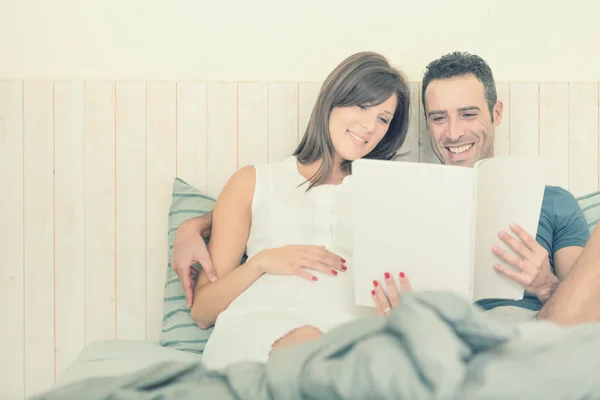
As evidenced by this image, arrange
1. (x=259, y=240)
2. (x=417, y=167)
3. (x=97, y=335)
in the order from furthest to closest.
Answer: (x=97, y=335) < (x=259, y=240) < (x=417, y=167)

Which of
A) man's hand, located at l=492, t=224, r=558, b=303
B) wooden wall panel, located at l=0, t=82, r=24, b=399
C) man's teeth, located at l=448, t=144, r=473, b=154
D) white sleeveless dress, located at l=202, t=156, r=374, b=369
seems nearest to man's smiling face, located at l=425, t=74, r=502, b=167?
man's teeth, located at l=448, t=144, r=473, b=154

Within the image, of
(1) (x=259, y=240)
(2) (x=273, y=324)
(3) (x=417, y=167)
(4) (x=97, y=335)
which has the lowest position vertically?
(4) (x=97, y=335)

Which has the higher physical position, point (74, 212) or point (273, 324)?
point (74, 212)

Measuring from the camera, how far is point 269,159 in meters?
2.17

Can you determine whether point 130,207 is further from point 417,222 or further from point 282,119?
point 417,222

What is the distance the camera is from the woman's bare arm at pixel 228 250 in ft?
5.62

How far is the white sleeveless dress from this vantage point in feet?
4.79

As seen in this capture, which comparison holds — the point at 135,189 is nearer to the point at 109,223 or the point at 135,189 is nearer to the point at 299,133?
the point at 109,223

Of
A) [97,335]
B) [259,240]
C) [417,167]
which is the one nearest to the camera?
[417,167]

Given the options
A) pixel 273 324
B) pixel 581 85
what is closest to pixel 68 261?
pixel 273 324

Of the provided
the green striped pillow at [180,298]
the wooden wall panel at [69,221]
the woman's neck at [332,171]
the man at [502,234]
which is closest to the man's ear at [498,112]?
the man at [502,234]

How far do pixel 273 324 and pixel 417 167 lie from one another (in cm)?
43

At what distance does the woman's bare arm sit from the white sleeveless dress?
0.9 inches

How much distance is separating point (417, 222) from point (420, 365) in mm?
706
